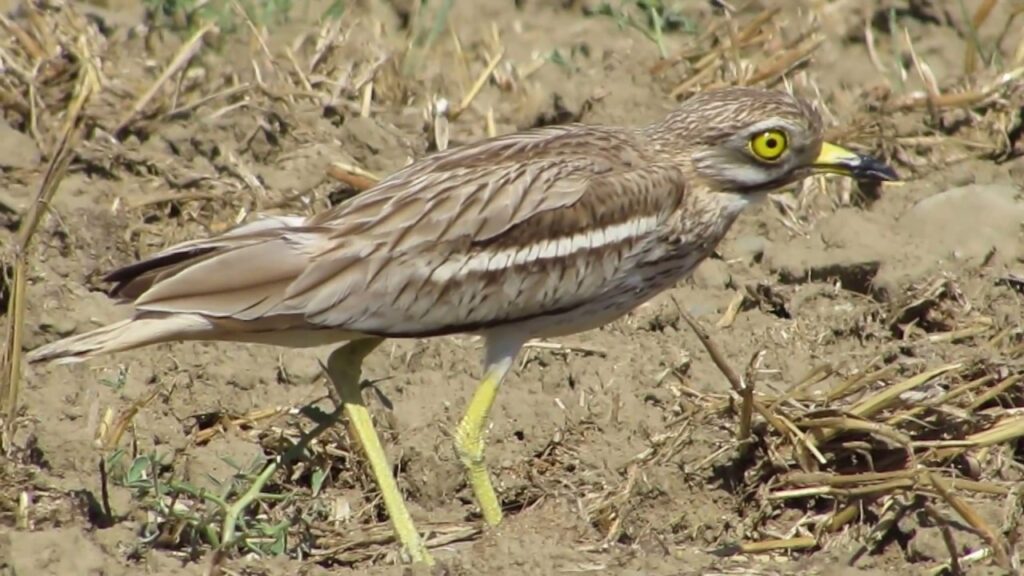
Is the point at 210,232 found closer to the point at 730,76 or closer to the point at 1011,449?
the point at 730,76

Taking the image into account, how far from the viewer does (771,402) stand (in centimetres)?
608

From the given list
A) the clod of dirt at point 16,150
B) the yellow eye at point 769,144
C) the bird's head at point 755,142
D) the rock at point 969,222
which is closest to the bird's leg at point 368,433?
the bird's head at point 755,142

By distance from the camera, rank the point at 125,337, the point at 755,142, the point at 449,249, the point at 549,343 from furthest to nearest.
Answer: the point at 549,343, the point at 755,142, the point at 449,249, the point at 125,337

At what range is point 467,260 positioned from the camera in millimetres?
5891

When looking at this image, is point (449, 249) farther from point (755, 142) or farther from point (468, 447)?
point (755, 142)

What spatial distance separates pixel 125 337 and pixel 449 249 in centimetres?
99

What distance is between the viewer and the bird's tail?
5492 mm

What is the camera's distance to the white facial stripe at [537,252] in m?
5.88

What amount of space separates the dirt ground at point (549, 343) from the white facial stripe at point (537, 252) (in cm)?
45

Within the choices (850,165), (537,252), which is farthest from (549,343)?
(850,165)

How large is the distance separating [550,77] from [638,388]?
2165 mm

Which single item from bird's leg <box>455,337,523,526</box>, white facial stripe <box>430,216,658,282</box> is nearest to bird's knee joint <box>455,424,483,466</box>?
bird's leg <box>455,337,523,526</box>

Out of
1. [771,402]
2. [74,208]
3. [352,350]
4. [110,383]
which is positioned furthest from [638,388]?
[74,208]

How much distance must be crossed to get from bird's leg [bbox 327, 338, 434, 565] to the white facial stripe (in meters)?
0.43
